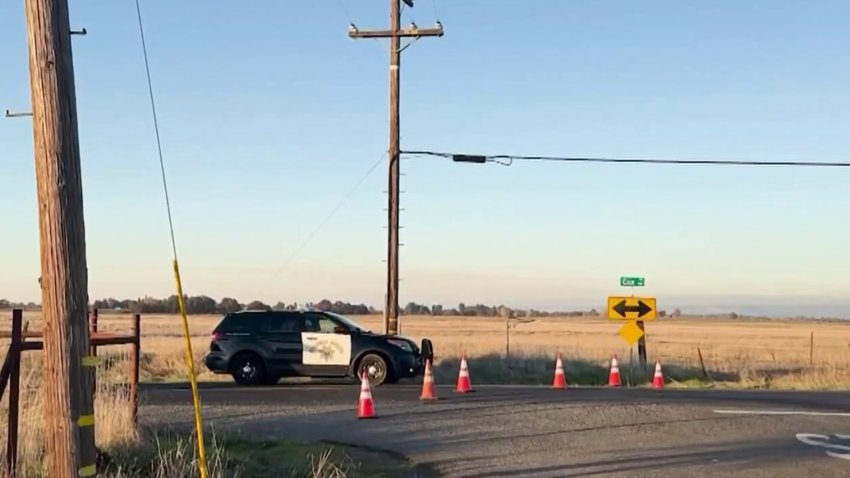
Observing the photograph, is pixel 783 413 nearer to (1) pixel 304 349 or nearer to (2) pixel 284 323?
(1) pixel 304 349

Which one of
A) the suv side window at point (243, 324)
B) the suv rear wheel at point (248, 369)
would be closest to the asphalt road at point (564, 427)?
the suv rear wheel at point (248, 369)

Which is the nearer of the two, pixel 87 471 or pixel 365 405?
pixel 87 471

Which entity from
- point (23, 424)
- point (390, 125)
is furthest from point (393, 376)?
point (23, 424)

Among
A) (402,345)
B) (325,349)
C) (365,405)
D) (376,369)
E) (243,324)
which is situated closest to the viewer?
(365,405)

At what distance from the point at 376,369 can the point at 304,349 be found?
5.77 feet

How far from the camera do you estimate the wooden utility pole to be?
6.47m

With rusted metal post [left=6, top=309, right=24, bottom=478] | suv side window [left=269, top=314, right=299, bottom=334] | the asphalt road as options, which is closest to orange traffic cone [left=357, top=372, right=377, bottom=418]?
the asphalt road

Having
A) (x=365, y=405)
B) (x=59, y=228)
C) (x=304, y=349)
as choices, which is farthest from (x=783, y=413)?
(x=59, y=228)

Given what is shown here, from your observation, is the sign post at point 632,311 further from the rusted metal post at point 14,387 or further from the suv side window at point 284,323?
the rusted metal post at point 14,387

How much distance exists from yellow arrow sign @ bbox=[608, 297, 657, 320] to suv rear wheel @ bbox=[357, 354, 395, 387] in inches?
296

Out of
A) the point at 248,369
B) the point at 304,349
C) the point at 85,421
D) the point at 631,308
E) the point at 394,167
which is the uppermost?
the point at 394,167

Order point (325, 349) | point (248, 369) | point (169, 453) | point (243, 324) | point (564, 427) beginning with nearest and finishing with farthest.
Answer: point (169, 453)
point (564, 427)
point (325, 349)
point (248, 369)
point (243, 324)

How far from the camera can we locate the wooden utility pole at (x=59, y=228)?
6473mm

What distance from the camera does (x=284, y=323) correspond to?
2228 centimetres
